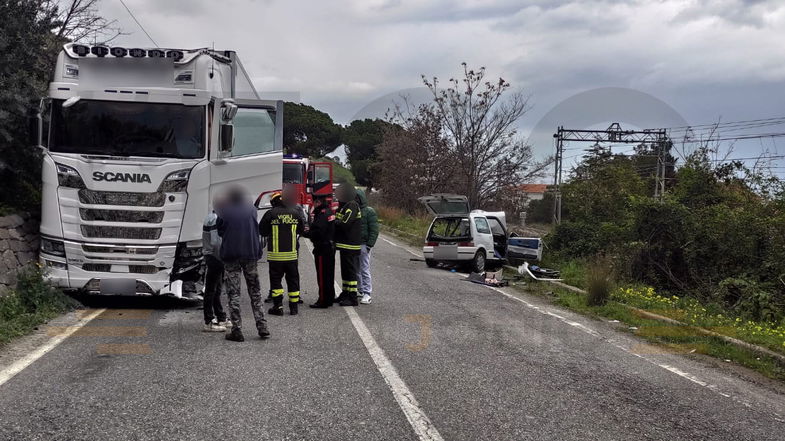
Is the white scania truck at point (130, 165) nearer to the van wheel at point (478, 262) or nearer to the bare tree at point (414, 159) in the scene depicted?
the van wheel at point (478, 262)

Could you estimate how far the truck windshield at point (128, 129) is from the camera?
9312 millimetres

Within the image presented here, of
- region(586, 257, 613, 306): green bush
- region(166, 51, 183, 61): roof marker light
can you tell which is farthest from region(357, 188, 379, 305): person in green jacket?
region(586, 257, 613, 306): green bush

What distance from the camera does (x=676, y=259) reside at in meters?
14.7

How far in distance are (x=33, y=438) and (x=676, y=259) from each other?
1345 cm

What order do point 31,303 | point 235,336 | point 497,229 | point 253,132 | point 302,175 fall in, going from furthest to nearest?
point 302,175 < point 497,229 < point 253,132 < point 31,303 < point 235,336

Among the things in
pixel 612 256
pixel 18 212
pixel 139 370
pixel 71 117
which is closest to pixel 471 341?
pixel 139 370

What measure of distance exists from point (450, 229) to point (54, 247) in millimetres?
10543

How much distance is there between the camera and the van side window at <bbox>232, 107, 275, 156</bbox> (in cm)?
1098

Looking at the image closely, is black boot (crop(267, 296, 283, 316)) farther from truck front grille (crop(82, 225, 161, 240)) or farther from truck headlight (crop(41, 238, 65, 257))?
truck headlight (crop(41, 238, 65, 257))

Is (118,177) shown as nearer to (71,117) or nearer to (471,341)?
(71,117)

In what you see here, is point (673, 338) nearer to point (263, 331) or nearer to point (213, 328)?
point (263, 331)

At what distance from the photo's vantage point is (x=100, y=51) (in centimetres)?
942

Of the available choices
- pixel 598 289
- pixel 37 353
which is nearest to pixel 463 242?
pixel 598 289

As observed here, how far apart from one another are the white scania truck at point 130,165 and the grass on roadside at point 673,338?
6444 millimetres
